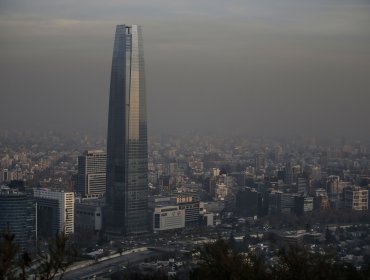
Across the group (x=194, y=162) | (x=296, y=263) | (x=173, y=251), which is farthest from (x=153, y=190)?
(x=296, y=263)

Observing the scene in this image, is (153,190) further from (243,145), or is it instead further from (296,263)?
(296,263)

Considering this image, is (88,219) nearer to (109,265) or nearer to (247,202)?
(247,202)

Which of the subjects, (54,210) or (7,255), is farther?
(54,210)

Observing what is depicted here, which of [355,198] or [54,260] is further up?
[54,260]

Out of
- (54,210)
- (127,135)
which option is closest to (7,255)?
(54,210)

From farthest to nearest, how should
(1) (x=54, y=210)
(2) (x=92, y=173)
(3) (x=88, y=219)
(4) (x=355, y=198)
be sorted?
(2) (x=92, y=173), (4) (x=355, y=198), (3) (x=88, y=219), (1) (x=54, y=210)

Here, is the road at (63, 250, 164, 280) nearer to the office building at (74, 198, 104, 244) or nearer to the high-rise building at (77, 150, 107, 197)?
the office building at (74, 198, 104, 244)

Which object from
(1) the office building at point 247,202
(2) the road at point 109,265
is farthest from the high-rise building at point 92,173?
(2) the road at point 109,265
